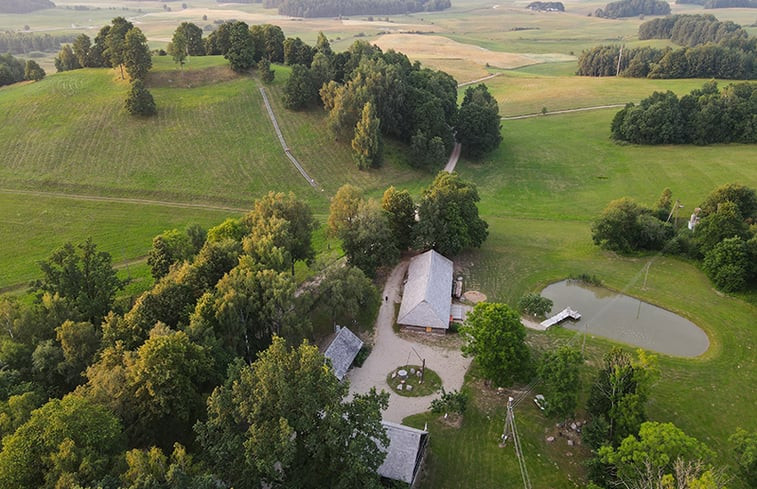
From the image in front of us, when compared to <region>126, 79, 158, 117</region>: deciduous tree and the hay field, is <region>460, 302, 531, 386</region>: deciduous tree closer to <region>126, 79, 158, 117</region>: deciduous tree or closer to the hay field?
<region>126, 79, 158, 117</region>: deciduous tree

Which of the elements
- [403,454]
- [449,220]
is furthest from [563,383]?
[449,220]

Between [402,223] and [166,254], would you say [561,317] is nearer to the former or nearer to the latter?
[402,223]

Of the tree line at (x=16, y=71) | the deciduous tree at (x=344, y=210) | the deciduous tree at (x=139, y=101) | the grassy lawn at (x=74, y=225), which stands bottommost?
the grassy lawn at (x=74, y=225)

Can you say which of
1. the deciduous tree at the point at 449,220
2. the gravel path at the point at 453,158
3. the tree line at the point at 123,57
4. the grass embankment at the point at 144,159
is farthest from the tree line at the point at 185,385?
the tree line at the point at 123,57

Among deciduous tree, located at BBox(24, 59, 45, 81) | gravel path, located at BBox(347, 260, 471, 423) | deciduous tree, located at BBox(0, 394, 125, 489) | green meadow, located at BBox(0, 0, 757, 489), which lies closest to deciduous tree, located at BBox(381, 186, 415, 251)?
green meadow, located at BBox(0, 0, 757, 489)

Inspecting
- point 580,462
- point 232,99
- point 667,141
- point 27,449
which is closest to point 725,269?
point 580,462

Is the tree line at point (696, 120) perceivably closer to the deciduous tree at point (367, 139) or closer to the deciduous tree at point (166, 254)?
the deciduous tree at point (367, 139)
